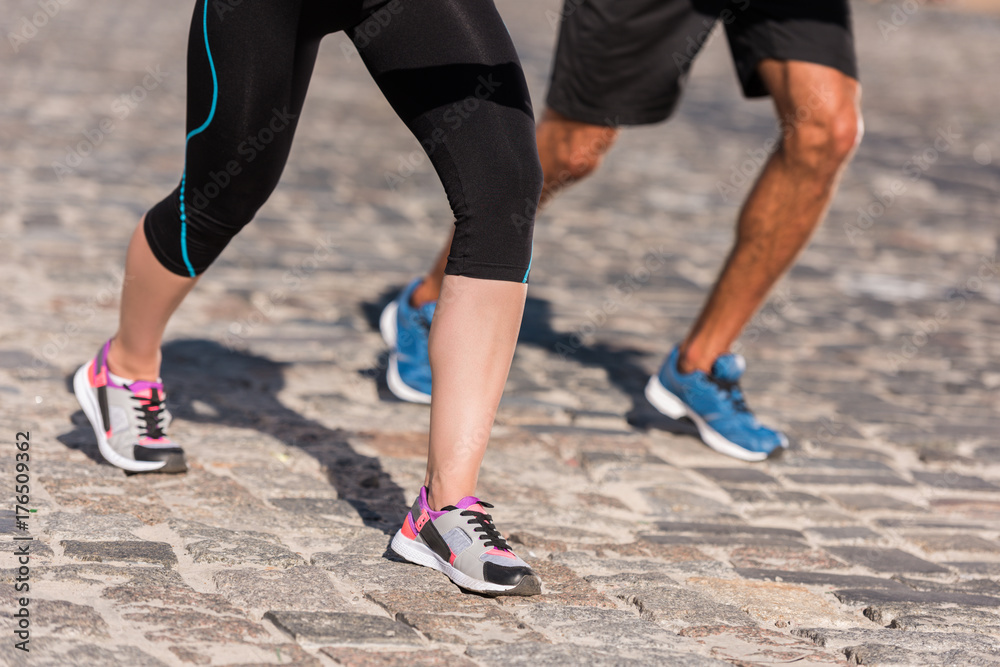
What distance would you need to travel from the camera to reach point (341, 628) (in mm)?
2246

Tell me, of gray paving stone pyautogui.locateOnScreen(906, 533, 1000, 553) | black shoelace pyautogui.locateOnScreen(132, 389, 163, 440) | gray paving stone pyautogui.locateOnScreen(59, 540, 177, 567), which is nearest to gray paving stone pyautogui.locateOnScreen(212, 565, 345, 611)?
gray paving stone pyautogui.locateOnScreen(59, 540, 177, 567)

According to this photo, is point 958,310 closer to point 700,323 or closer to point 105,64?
point 700,323

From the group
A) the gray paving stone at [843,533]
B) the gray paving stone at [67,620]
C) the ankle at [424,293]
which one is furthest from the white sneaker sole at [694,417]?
the gray paving stone at [67,620]

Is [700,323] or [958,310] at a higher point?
[700,323]

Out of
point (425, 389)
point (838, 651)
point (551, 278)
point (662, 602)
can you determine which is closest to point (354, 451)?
point (425, 389)

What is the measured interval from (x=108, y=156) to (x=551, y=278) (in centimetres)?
326

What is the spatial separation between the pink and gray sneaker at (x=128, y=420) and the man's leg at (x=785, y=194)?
173 centimetres

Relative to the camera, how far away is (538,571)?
8.87 feet

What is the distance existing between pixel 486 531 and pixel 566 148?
1.89 meters

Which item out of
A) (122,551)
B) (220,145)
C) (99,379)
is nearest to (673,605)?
(122,551)

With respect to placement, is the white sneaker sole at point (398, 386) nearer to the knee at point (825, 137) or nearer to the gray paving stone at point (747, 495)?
the gray paving stone at point (747, 495)

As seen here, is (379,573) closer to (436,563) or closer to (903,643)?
(436,563)

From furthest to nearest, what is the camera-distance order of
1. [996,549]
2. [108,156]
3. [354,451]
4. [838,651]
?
1. [108,156]
2. [354,451]
3. [996,549]
4. [838,651]

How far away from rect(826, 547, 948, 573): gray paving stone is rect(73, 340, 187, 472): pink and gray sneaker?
66.7 inches
